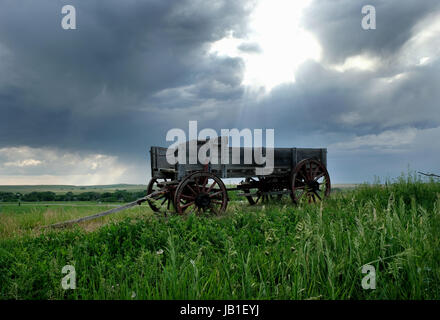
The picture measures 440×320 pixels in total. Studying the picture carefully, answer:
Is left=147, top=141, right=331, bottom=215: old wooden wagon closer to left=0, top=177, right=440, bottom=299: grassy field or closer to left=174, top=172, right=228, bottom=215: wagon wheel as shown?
left=174, top=172, right=228, bottom=215: wagon wheel

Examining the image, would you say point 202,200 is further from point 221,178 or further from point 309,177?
point 309,177

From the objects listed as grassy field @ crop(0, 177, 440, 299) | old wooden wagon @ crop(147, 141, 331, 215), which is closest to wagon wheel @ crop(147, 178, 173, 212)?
old wooden wagon @ crop(147, 141, 331, 215)

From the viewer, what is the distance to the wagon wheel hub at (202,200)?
7172 mm

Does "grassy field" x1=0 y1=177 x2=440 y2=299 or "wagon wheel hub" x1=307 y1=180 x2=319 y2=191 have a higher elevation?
"wagon wheel hub" x1=307 y1=180 x2=319 y2=191

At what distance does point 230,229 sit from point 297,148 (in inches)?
224

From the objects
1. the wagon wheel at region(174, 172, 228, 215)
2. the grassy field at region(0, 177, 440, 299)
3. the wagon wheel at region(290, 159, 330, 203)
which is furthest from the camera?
the wagon wheel at region(290, 159, 330, 203)

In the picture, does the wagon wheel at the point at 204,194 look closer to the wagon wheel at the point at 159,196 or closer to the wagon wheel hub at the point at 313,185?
the wagon wheel at the point at 159,196

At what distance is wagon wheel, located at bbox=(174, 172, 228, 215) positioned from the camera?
7129 millimetres

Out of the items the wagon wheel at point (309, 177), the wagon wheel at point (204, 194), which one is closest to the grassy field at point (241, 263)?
the wagon wheel at point (204, 194)

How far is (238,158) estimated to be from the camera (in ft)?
27.5

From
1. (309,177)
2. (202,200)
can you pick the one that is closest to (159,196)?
(202,200)
